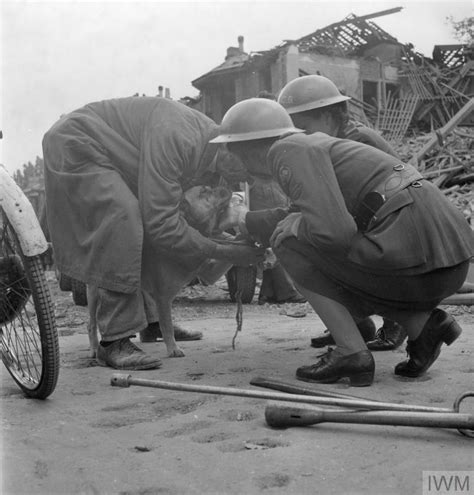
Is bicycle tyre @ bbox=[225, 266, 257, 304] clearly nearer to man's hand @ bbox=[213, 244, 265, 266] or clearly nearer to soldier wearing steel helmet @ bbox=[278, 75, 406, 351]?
man's hand @ bbox=[213, 244, 265, 266]

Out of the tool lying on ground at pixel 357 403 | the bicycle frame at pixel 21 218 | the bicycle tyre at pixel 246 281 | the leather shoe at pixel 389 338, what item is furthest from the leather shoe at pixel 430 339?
the bicycle tyre at pixel 246 281

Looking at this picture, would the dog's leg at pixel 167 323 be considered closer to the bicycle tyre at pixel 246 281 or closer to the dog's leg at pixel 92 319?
the dog's leg at pixel 92 319

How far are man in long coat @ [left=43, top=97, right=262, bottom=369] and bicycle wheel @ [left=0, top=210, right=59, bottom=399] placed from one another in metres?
0.49

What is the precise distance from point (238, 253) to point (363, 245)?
3.16 feet

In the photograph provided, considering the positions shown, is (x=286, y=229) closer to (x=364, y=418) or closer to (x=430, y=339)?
(x=430, y=339)

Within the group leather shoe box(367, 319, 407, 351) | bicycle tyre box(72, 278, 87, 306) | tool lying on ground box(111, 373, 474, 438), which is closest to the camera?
tool lying on ground box(111, 373, 474, 438)

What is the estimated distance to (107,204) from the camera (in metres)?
3.68

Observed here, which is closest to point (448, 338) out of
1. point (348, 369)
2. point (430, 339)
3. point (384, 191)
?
point (430, 339)

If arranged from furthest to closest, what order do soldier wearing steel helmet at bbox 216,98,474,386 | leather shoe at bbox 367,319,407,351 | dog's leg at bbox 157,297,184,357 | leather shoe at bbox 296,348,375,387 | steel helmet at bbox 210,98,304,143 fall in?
leather shoe at bbox 367,319,407,351
dog's leg at bbox 157,297,184,357
steel helmet at bbox 210,98,304,143
leather shoe at bbox 296,348,375,387
soldier wearing steel helmet at bbox 216,98,474,386

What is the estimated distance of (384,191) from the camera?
3.07 m

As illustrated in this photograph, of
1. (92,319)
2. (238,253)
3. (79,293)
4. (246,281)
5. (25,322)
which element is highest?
(238,253)

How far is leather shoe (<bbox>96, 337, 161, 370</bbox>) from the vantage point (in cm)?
365

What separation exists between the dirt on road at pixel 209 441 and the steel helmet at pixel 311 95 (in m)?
1.38

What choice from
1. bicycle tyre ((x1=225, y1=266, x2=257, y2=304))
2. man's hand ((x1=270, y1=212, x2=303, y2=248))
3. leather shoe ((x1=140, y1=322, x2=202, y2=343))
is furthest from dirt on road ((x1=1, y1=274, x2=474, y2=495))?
bicycle tyre ((x1=225, y1=266, x2=257, y2=304))
